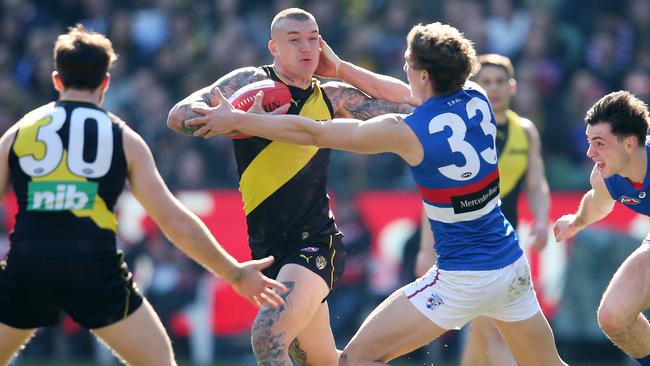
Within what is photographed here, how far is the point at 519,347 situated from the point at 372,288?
5.60 metres

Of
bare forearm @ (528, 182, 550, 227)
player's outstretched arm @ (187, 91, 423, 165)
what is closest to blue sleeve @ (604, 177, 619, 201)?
player's outstretched arm @ (187, 91, 423, 165)

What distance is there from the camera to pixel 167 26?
16047 millimetres

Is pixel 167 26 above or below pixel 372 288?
above

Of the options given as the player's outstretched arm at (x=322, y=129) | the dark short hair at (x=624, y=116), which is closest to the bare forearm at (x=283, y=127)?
the player's outstretched arm at (x=322, y=129)

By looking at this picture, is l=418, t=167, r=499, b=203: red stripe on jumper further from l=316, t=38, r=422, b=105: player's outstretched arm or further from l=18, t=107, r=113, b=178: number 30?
l=18, t=107, r=113, b=178: number 30

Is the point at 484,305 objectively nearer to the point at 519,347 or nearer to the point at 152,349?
the point at 519,347

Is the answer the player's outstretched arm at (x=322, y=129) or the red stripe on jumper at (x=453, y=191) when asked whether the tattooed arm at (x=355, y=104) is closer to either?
the player's outstretched arm at (x=322, y=129)

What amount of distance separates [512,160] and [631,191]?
8.41 ft

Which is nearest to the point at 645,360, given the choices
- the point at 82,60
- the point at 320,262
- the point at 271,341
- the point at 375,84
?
the point at 320,262

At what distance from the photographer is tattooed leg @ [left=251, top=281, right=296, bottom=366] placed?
23.2 ft

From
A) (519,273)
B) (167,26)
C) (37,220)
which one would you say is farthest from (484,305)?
(167,26)

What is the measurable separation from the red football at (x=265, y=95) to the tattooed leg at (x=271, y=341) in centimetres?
121

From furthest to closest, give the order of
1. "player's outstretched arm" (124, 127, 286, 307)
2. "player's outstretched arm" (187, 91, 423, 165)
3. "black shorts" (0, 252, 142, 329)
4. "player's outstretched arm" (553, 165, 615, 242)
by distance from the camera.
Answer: "player's outstretched arm" (553, 165, 615, 242) < "player's outstretched arm" (187, 91, 423, 165) < "player's outstretched arm" (124, 127, 286, 307) < "black shorts" (0, 252, 142, 329)

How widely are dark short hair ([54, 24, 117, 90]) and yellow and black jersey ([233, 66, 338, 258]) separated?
4.74 feet
